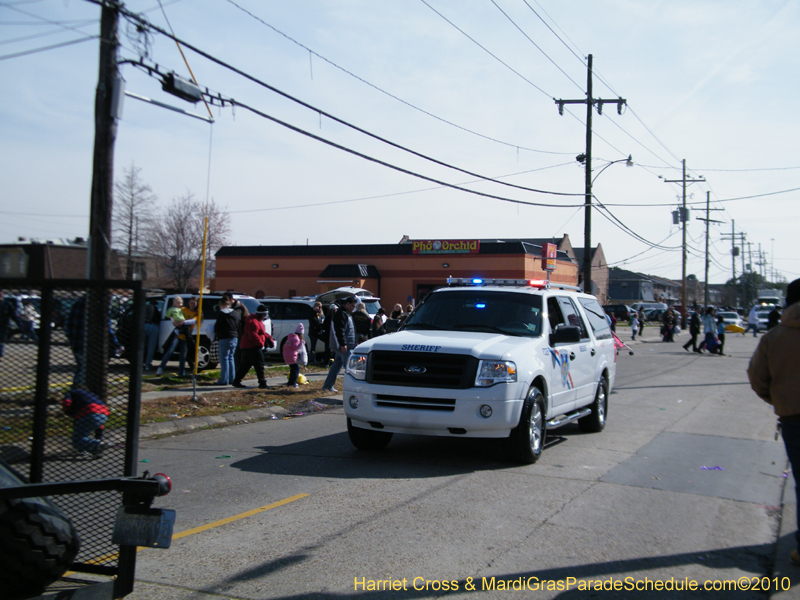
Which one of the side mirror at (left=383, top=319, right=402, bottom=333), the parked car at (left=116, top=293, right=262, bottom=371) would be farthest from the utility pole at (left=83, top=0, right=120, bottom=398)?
the parked car at (left=116, top=293, right=262, bottom=371)

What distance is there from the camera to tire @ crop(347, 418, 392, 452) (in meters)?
7.72

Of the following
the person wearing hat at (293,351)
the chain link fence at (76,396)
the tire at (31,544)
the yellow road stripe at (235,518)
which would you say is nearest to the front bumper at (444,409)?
the yellow road stripe at (235,518)

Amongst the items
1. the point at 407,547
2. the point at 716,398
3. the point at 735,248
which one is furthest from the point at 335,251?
the point at 735,248

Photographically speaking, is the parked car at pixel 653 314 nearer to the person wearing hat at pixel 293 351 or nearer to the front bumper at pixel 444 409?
the person wearing hat at pixel 293 351

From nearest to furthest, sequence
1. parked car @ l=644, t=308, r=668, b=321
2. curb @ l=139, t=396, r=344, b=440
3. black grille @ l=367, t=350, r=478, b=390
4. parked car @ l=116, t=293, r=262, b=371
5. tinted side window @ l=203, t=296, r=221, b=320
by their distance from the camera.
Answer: black grille @ l=367, t=350, r=478, b=390
curb @ l=139, t=396, r=344, b=440
parked car @ l=116, t=293, r=262, b=371
tinted side window @ l=203, t=296, r=221, b=320
parked car @ l=644, t=308, r=668, b=321

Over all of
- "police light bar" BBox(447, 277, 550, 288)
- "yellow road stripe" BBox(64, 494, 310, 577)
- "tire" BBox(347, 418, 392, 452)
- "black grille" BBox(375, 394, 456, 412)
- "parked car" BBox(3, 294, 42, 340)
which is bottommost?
"yellow road stripe" BBox(64, 494, 310, 577)

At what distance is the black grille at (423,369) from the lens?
22.7 ft

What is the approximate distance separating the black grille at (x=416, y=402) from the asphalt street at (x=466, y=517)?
0.66 m

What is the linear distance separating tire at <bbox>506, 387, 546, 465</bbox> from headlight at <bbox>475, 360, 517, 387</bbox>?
0.40 metres

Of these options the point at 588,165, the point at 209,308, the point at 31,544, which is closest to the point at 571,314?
the point at 31,544

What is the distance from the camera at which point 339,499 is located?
19.2 feet

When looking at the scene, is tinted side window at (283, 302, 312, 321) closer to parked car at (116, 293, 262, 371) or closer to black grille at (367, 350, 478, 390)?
parked car at (116, 293, 262, 371)

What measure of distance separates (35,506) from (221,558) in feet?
5.01

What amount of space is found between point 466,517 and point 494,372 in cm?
Result: 189
